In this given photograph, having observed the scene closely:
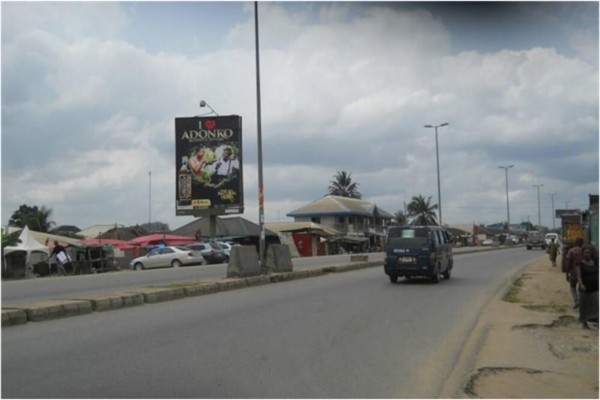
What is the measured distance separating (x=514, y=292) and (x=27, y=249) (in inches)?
1036

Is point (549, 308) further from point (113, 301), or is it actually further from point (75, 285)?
point (75, 285)

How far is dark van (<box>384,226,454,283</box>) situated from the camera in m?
20.6

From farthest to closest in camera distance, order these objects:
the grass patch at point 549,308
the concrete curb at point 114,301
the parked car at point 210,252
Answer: the parked car at point 210,252, the grass patch at point 549,308, the concrete curb at point 114,301

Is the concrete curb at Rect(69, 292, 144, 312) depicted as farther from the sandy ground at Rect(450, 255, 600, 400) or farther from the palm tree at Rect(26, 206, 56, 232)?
the palm tree at Rect(26, 206, 56, 232)

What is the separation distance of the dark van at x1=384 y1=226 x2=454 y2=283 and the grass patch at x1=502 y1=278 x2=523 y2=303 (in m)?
2.64

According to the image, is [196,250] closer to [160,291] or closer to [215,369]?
[160,291]

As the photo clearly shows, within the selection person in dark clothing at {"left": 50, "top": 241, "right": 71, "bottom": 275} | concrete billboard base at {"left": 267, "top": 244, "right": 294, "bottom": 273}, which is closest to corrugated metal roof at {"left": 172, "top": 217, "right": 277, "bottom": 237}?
person in dark clothing at {"left": 50, "top": 241, "right": 71, "bottom": 275}

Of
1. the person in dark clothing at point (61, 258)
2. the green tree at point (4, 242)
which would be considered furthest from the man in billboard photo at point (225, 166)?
the green tree at point (4, 242)

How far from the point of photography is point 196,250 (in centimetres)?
A: 3884

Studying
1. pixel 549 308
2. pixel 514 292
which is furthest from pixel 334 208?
pixel 549 308

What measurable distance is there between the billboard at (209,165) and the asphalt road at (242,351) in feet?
119

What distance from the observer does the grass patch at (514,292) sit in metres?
16.4

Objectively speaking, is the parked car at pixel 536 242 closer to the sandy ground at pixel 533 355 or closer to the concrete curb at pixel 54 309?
the sandy ground at pixel 533 355

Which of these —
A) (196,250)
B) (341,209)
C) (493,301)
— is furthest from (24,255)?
(341,209)
